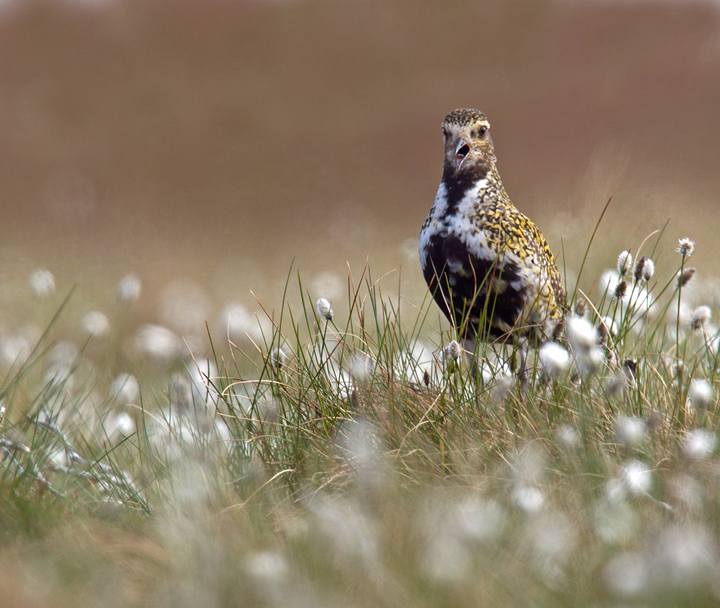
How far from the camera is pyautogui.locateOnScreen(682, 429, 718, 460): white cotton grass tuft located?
6.64 ft

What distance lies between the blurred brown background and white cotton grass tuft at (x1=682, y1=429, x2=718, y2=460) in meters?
11.4

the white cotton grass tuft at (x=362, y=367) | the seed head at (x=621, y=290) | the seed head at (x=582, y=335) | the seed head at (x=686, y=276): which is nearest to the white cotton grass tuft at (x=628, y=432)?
the seed head at (x=582, y=335)

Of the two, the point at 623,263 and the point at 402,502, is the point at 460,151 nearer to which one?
the point at 623,263

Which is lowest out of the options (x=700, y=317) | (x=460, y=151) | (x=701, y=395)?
(x=701, y=395)

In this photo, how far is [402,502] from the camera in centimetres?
212

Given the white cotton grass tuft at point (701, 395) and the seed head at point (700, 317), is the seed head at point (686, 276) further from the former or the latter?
the white cotton grass tuft at point (701, 395)

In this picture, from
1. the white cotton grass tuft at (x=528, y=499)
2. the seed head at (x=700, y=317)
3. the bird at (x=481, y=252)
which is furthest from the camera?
the bird at (x=481, y=252)

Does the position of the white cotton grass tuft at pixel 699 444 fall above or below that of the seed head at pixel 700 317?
below

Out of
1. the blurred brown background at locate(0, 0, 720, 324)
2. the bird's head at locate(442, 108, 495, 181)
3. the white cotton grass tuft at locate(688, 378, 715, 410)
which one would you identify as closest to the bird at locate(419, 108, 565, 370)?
the bird's head at locate(442, 108, 495, 181)

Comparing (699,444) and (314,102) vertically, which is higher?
(314,102)

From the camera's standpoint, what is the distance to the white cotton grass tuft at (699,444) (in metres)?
2.02

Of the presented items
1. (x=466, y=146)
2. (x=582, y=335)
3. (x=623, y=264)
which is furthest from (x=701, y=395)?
(x=466, y=146)

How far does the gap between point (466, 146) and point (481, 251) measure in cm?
59

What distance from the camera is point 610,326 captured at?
2990mm
